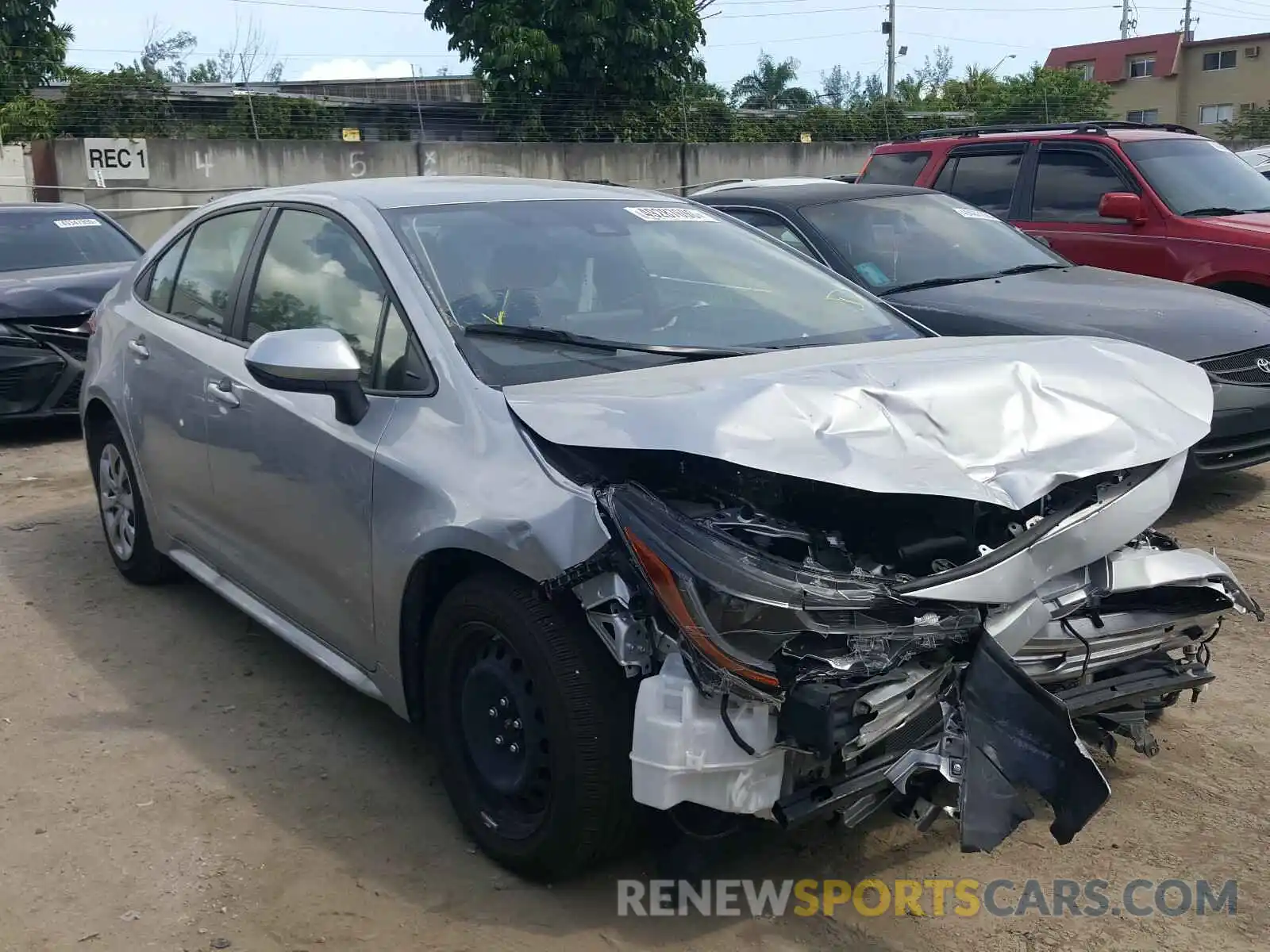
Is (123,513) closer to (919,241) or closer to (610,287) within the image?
(610,287)

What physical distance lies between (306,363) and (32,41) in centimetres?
2623

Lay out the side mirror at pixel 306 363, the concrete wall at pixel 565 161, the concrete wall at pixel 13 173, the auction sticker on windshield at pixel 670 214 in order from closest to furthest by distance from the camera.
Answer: the side mirror at pixel 306 363 → the auction sticker on windshield at pixel 670 214 → the concrete wall at pixel 13 173 → the concrete wall at pixel 565 161

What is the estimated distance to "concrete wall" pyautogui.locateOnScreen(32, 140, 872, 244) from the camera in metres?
18.4

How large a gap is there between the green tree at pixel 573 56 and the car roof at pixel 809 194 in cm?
1610

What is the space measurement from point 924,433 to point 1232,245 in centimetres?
580

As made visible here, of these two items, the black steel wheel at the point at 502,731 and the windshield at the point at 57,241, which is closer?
the black steel wheel at the point at 502,731

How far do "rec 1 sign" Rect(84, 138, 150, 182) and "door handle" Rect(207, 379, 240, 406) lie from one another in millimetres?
15893

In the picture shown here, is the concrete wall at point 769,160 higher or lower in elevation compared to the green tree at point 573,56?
lower

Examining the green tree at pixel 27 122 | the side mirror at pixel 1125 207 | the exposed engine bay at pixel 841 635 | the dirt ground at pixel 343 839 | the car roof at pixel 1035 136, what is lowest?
the dirt ground at pixel 343 839

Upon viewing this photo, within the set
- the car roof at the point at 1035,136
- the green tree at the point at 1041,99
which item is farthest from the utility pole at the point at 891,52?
the car roof at the point at 1035,136

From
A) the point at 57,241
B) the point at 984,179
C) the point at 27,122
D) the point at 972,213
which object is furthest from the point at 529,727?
the point at 27,122

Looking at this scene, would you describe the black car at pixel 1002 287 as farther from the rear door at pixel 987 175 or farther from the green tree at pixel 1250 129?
the green tree at pixel 1250 129

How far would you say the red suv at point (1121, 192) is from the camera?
780 centimetres

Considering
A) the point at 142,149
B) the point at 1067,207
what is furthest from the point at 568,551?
the point at 142,149
